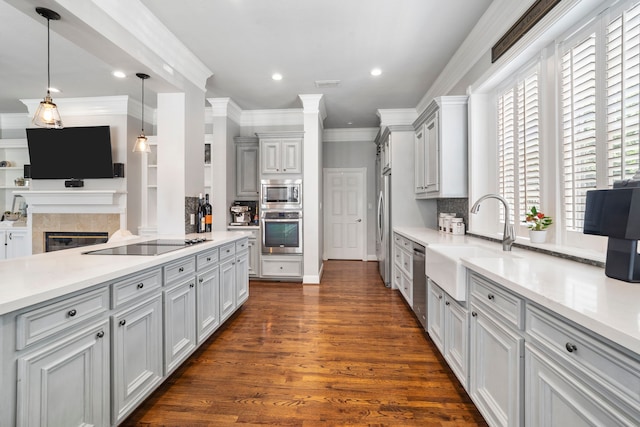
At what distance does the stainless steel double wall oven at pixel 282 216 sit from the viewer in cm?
465

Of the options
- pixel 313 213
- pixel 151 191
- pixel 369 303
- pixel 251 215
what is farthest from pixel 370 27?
pixel 151 191

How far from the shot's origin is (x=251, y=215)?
5227 mm

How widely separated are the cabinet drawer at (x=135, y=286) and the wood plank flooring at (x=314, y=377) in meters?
0.72

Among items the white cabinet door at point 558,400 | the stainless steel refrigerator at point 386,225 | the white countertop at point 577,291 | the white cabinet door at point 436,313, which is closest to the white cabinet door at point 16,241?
the stainless steel refrigerator at point 386,225

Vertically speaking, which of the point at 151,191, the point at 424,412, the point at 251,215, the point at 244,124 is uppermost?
the point at 244,124

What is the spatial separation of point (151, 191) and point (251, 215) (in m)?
1.72

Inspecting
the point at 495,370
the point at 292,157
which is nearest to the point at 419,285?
the point at 495,370

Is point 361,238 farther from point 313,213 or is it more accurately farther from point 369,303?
point 369,303

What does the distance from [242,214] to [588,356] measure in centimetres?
461

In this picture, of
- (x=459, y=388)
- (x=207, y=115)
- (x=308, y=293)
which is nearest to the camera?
(x=459, y=388)

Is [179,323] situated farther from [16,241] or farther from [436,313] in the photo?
[16,241]

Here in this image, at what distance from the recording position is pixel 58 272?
1.38m

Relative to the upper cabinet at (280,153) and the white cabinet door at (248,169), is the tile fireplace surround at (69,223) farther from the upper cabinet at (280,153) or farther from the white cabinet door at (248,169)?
the upper cabinet at (280,153)

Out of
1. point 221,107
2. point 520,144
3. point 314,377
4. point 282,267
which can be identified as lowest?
point 314,377
